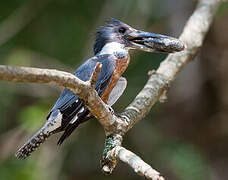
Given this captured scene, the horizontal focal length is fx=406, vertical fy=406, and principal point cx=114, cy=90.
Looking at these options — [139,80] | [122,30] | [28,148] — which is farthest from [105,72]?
[139,80]

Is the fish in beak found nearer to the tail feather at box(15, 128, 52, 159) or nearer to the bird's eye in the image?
the bird's eye

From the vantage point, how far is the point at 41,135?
263cm

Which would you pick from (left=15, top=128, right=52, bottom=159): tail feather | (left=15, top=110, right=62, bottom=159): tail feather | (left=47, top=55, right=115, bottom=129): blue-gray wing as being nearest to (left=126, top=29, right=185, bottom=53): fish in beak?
(left=47, top=55, right=115, bottom=129): blue-gray wing

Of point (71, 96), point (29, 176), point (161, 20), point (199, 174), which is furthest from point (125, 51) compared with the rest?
point (161, 20)

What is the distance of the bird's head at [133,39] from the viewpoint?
2.90 m

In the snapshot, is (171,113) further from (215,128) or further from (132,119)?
(132,119)

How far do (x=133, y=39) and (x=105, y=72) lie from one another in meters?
0.50

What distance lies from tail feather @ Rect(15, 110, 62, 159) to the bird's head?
883 mm

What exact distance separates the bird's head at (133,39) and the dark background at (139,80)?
121cm

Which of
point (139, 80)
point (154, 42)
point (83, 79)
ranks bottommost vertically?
point (139, 80)

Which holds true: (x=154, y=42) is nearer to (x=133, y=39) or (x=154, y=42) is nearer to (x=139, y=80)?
(x=133, y=39)

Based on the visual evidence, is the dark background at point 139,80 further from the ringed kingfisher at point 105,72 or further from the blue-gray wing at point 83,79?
the blue-gray wing at point 83,79

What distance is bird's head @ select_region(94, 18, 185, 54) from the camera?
9.51 feet

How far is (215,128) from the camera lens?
203 inches
